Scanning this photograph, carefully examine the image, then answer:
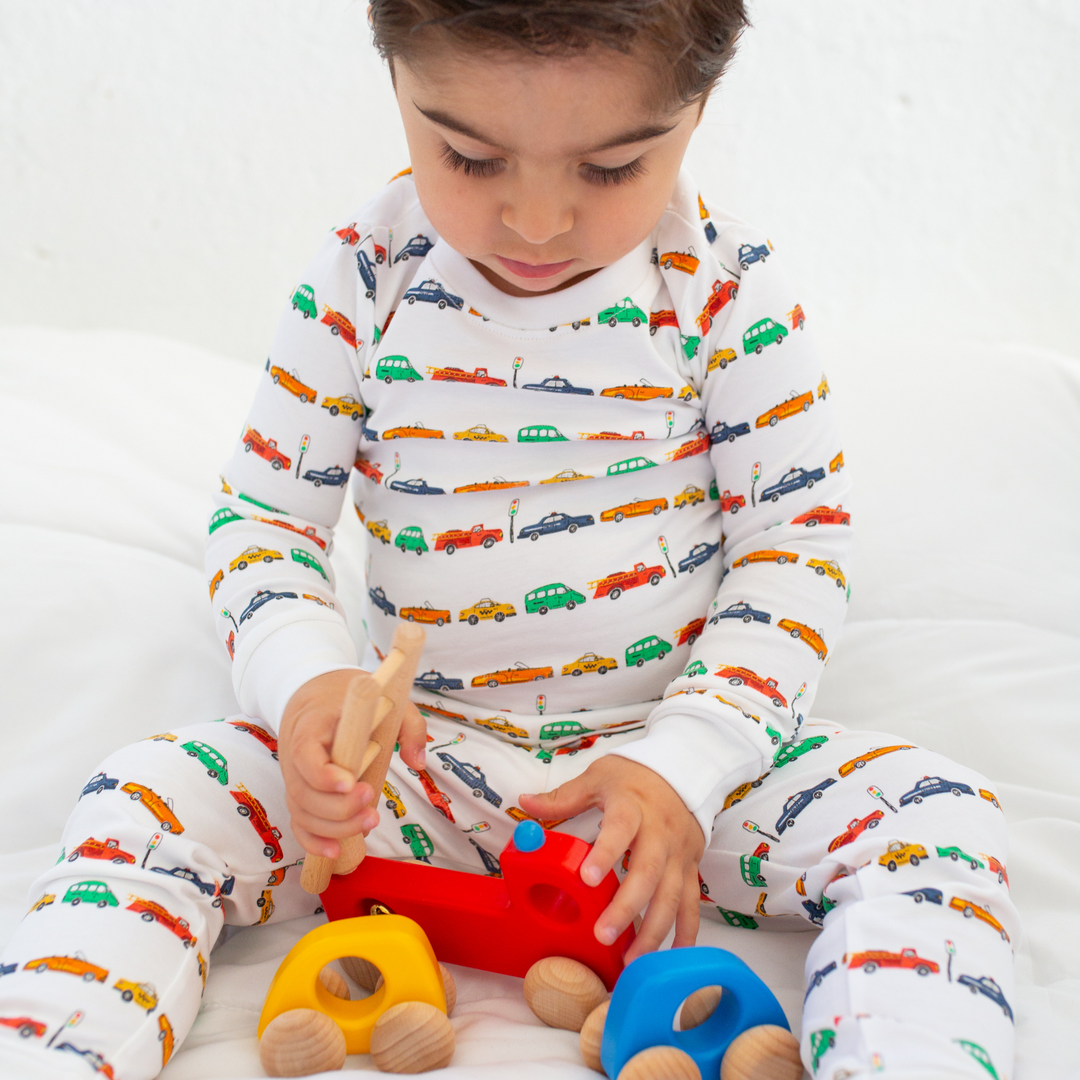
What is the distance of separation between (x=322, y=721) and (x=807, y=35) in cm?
122

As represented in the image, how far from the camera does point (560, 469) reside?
72 cm

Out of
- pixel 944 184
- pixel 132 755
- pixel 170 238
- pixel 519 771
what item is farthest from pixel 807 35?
pixel 132 755

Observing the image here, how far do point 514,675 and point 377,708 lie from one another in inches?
9.6

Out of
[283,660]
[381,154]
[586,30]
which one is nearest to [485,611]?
[283,660]

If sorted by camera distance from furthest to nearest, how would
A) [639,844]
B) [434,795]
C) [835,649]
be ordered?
[835,649], [434,795], [639,844]

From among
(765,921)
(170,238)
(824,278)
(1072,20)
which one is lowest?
(765,921)

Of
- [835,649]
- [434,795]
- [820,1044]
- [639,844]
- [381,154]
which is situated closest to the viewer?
[820,1044]

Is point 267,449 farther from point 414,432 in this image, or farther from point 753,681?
point 753,681

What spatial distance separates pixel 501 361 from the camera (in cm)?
71

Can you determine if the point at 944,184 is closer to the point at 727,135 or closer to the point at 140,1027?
the point at 727,135

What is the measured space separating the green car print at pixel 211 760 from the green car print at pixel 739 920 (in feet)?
1.00

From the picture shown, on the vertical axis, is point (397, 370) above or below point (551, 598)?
above

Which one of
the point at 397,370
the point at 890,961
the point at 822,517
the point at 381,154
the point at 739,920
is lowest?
the point at 739,920

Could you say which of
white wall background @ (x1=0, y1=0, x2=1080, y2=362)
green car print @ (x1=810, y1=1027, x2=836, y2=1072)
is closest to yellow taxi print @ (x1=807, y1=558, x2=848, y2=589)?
green car print @ (x1=810, y1=1027, x2=836, y2=1072)
